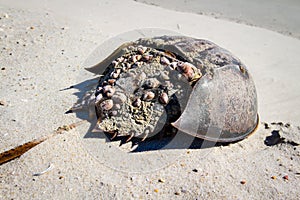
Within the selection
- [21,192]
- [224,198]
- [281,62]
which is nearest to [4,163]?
[21,192]

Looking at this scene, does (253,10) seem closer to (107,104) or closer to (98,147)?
(107,104)

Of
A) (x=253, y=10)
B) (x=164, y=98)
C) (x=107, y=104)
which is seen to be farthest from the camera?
(x=253, y=10)

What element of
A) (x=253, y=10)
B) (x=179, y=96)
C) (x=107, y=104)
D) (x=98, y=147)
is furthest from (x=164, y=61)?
(x=253, y=10)

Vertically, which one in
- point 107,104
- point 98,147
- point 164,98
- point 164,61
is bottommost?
point 98,147

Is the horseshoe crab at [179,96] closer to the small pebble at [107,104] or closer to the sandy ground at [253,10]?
the small pebble at [107,104]

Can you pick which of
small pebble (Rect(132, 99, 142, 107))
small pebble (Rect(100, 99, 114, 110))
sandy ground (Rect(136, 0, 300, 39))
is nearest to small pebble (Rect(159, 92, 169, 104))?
small pebble (Rect(132, 99, 142, 107))

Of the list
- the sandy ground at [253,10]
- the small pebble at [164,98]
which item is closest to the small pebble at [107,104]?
the small pebble at [164,98]
